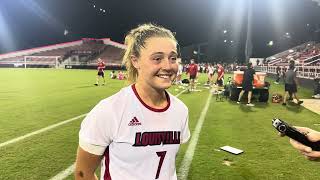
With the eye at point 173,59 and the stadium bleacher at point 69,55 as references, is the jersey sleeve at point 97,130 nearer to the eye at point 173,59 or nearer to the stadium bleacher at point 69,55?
the eye at point 173,59

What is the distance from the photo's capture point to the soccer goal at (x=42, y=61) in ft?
213

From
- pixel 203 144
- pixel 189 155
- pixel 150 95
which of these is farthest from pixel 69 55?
pixel 150 95

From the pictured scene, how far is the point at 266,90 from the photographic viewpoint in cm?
1838

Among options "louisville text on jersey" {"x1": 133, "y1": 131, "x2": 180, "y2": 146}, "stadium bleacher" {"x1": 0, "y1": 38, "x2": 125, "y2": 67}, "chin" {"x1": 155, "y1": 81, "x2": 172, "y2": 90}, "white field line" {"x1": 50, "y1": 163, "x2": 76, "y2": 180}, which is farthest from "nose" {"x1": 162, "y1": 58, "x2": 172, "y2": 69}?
"stadium bleacher" {"x1": 0, "y1": 38, "x2": 125, "y2": 67}

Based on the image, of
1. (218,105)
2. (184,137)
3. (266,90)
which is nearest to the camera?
(184,137)

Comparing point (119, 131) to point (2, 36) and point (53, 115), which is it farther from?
point (2, 36)

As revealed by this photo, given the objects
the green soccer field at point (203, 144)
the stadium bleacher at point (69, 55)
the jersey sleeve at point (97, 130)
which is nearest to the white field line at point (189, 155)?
the green soccer field at point (203, 144)

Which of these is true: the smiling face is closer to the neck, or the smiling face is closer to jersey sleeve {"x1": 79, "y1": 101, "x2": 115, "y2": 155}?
the neck

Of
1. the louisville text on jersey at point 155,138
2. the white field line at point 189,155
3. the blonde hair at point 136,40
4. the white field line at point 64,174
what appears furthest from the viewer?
the white field line at point 189,155

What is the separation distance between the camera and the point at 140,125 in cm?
240

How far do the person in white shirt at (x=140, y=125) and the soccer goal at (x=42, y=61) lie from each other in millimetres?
64404

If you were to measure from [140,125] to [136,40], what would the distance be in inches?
26.5

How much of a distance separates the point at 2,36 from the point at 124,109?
238 feet

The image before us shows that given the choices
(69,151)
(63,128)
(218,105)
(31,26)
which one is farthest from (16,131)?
(31,26)
